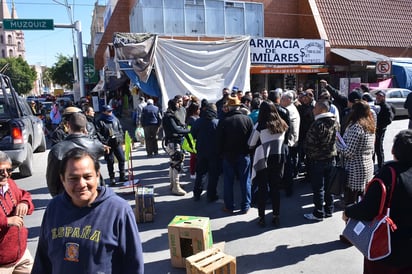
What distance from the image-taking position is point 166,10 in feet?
59.6

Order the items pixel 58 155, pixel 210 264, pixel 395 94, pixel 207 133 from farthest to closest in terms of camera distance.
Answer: pixel 395 94 < pixel 207 133 < pixel 58 155 < pixel 210 264

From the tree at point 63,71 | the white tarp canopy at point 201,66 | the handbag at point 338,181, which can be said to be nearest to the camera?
the handbag at point 338,181

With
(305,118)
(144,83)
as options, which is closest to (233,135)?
(305,118)

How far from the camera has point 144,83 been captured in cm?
1324

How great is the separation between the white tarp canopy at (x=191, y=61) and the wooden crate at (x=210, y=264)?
10.3 meters

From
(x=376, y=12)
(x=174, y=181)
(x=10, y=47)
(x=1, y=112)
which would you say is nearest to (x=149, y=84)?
(x=1, y=112)

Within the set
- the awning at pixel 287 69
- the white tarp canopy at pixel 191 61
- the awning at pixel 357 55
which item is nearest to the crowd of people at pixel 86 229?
the white tarp canopy at pixel 191 61

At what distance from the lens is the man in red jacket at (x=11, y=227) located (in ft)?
8.46

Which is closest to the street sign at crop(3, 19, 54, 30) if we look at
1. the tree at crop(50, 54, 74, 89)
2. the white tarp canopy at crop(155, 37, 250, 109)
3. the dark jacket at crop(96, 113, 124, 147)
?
the white tarp canopy at crop(155, 37, 250, 109)

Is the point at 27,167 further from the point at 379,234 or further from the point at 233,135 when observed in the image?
the point at 379,234

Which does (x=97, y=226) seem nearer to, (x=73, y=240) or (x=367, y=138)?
(x=73, y=240)

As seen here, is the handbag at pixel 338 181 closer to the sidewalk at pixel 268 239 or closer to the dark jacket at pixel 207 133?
the sidewalk at pixel 268 239

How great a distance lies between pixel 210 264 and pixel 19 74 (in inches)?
2695

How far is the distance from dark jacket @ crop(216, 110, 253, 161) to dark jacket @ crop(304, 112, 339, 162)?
3.54 feet
